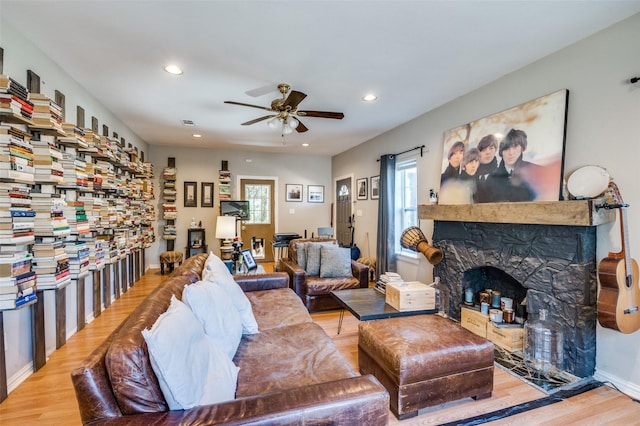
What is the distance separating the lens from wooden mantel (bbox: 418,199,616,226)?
6.75ft

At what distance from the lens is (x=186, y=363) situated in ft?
3.69

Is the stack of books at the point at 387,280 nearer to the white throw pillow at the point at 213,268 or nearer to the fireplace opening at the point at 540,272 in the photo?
the fireplace opening at the point at 540,272

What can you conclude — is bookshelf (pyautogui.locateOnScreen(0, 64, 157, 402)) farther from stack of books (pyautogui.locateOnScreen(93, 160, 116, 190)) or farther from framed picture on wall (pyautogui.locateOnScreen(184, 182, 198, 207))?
framed picture on wall (pyautogui.locateOnScreen(184, 182, 198, 207))

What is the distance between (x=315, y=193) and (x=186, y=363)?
6270 mm

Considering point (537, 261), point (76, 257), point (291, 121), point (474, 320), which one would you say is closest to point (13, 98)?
point (76, 257)

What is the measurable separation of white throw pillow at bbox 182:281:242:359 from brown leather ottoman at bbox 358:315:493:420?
96 centimetres

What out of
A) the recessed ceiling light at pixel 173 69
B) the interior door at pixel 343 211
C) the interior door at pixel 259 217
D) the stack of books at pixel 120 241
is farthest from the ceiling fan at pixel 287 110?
the interior door at pixel 259 217

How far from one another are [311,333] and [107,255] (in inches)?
110

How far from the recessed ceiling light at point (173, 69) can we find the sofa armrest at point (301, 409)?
9.20ft

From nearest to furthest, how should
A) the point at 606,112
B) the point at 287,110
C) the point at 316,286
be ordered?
1. the point at 606,112
2. the point at 287,110
3. the point at 316,286

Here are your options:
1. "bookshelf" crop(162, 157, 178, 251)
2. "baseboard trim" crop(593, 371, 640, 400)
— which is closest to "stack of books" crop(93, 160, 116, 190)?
"bookshelf" crop(162, 157, 178, 251)

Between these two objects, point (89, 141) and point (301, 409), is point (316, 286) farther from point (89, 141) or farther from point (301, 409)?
point (89, 141)

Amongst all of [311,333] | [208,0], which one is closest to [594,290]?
[311,333]

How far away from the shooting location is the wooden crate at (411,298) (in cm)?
250
